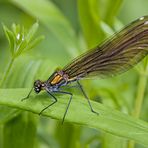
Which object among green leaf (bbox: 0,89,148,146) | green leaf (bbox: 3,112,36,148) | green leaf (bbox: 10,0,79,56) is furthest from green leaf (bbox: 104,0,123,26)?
green leaf (bbox: 0,89,148,146)

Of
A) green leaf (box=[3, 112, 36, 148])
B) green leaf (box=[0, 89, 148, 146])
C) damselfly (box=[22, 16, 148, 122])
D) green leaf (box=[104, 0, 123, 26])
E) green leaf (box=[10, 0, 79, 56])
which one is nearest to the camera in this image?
green leaf (box=[0, 89, 148, 146])

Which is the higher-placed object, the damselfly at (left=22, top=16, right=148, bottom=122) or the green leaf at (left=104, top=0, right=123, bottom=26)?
the green leaf at (left=104, top=0, right=123, bottom=26)

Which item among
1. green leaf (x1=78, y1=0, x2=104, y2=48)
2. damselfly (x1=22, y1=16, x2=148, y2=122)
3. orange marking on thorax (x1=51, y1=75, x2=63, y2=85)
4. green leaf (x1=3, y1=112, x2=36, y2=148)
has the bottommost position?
green leaf (x1=3, y1=112, x2=36, y2=148)

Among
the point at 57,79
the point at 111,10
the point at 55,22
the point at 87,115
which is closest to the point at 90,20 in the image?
the point at 111,10

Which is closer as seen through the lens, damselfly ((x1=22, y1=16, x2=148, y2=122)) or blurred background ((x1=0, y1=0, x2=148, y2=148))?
damselfly ((x1=22, y1=16, x2=148, y2=122))

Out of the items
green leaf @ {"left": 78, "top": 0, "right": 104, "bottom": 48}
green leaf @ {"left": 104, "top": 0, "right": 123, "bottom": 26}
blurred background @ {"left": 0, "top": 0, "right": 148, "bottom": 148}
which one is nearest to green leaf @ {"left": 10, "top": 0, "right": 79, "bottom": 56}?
blurred background @ {"left": 0, "top": 0, "right": 148, "bottom": 148}

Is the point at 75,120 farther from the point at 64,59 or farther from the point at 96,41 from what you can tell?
the point at 64,59

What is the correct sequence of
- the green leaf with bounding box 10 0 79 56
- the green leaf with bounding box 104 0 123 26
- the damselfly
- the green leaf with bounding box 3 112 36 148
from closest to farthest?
the damselfly
the green leaf with bounding box 3 112 36 148
the green leaf with bounding box 104 0 123 26
the green leaf with bounding box 10 0 79 56

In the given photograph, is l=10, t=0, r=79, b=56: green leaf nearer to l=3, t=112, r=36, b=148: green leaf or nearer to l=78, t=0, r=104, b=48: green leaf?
l=78, t=0, r=104, b=48: green leaf
